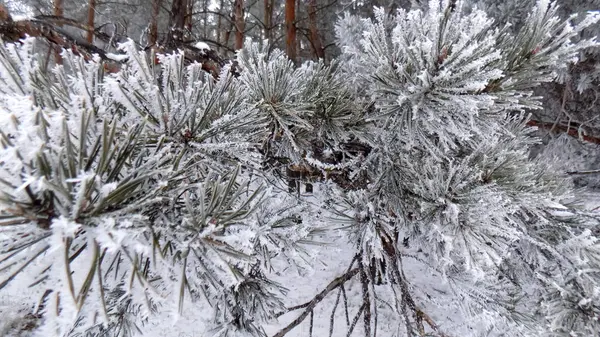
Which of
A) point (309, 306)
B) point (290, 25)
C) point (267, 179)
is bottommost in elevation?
point (309, 306)

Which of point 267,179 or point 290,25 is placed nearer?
point 267,179

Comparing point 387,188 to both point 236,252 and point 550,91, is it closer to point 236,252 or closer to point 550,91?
point 236,252

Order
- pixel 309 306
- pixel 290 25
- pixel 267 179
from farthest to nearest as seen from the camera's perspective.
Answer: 1. pixel 290 25
2. pixel 309 306
3. pixel 267 179

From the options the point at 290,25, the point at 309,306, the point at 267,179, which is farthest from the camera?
the point at 290,25

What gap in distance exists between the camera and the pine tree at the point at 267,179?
372mm

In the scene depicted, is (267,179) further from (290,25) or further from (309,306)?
(290,25)

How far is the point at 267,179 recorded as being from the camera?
2.82ft

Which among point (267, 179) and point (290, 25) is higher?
point (290, 25)

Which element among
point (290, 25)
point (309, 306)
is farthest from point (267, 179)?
point (290, 25)

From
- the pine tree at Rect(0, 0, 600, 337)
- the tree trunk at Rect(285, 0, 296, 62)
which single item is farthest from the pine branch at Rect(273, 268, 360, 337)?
the tree trunk at Rect(285, 0, 296, 62)

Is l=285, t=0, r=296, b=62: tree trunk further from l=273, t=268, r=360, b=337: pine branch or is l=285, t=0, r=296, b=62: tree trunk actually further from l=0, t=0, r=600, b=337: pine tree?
l=273, t=268, r=360, b=337: pine branch

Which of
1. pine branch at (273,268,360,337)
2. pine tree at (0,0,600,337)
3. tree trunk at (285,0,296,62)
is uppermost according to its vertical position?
tree trunk at (285,0,296,62)

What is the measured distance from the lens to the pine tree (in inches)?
14.6

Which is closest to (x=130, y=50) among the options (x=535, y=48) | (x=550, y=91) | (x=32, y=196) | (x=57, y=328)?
(x=32, y=196)
